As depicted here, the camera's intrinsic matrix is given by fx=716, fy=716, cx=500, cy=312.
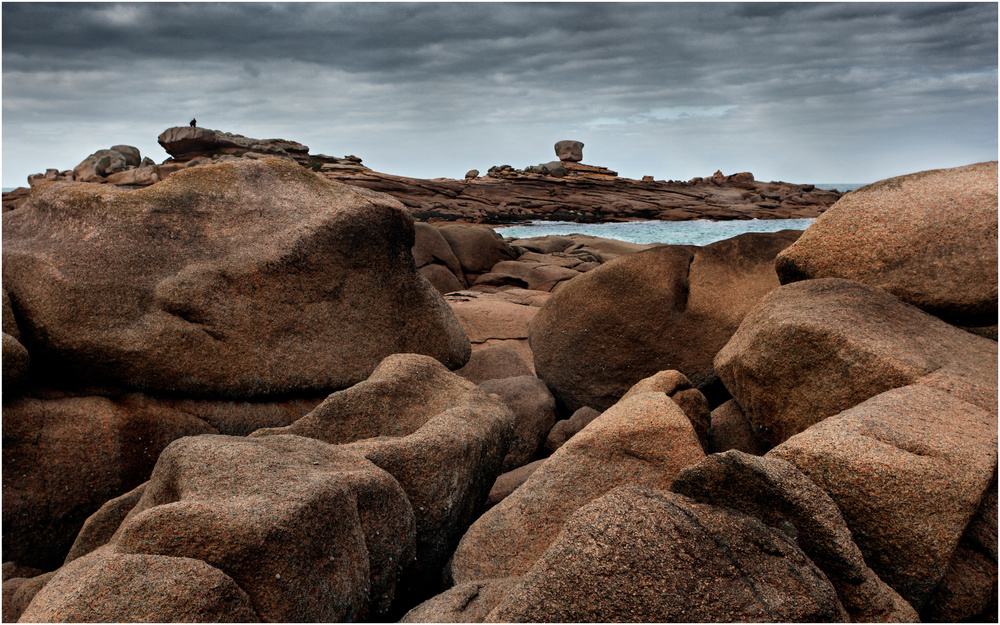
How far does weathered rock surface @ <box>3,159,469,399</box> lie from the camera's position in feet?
15.8

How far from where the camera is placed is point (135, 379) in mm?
4863

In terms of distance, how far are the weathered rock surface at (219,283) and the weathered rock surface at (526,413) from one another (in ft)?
2.37

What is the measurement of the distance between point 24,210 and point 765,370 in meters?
5.28

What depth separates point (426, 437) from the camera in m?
3.57

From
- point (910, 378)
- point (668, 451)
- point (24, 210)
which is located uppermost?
point (24, 210)

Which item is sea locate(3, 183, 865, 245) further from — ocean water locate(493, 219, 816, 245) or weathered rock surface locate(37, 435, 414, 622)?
weathered rock surface locate(37, 435, 414, 622)

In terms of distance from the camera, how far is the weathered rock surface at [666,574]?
2188 millimetres

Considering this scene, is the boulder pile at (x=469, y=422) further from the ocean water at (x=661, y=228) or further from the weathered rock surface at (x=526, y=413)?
the ocean water at (x=661, y=228)

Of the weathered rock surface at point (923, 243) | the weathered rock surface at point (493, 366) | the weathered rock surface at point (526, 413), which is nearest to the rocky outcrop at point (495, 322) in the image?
the weathered rock surface at point (493, 366)

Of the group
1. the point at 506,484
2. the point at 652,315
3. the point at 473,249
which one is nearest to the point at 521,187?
the point at 473,249

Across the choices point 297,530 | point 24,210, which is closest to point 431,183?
point 24,210

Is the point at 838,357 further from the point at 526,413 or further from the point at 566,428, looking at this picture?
the point at 526,413

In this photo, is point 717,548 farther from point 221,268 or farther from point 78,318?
point 78,318

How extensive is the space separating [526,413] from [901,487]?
2983 millimetres
